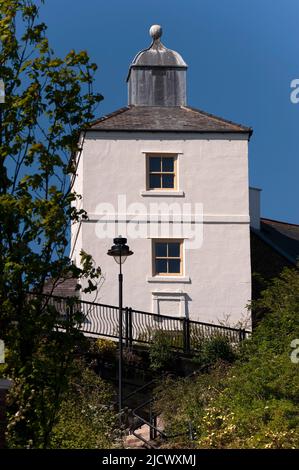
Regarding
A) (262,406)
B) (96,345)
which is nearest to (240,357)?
(96,345)

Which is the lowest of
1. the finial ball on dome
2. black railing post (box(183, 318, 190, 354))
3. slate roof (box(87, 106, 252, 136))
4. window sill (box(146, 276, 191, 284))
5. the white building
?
black railing post (box(183, 318, 190, 354))

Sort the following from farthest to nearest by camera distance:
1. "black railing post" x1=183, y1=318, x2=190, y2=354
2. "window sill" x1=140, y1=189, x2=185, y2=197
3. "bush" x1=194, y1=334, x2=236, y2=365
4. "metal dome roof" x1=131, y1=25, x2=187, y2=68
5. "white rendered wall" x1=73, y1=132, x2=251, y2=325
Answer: "metal dome roof" x1=131, y1=25, x2=187, y2=68 < "window sill" x1=140, y1=189, x2=185, y2=197 < "white rendered wall" x1=73, y1=132, x2=251, y2=325 < "black railing post" x1=183, y1=318, x2=190, y2=354 < "bush" x1=194, y1=334, x2=236, y2=365

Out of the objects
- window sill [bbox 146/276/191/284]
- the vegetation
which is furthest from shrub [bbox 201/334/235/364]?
window sill [bbox 146/276/191/284]

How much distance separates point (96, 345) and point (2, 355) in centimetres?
1450

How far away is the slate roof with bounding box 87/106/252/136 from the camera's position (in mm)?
32531

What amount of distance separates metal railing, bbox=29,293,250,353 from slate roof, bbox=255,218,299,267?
540 centimetres

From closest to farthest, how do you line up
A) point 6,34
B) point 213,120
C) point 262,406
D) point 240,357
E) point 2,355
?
point 2,355, point 6,34, point 262,406, point 240,357, point 213,120

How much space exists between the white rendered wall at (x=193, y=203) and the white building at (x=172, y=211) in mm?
29

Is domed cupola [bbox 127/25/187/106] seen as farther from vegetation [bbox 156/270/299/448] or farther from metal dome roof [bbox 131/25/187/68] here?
vegetation [bbox 156/270/299/448]

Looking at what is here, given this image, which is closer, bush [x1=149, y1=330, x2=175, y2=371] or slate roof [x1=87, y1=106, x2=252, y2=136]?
bush [x1=149, y1=330, x2=175, y2=371]

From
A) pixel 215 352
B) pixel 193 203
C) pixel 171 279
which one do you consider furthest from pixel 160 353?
pixel 193 203

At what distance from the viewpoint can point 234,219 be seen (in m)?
32.2

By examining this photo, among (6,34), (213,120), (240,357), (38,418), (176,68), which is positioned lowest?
(38,418)

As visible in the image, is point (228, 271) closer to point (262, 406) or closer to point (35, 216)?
point (262, 406)
